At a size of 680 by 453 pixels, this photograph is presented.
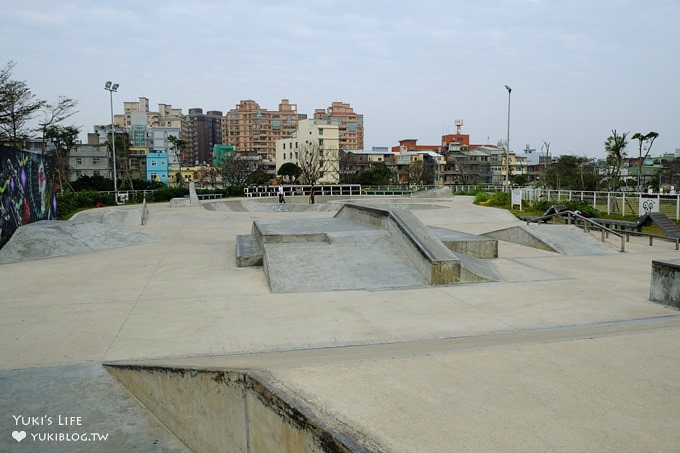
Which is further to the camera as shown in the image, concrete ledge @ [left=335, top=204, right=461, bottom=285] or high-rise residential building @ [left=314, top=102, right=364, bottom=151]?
high-rise residential building @ [left=314, top=102, right=364, bottom=151]

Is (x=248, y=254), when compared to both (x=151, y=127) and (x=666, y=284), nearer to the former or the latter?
(x=666, y=284)

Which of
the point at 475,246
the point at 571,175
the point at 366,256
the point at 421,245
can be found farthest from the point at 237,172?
the point at 421,245

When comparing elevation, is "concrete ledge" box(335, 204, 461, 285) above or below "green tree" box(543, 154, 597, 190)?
below

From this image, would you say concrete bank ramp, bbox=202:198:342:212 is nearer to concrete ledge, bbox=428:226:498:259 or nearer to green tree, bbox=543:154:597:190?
concrete ledge, bbox=428:226:498:259

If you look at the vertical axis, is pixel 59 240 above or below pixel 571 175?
below

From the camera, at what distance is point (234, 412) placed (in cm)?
352

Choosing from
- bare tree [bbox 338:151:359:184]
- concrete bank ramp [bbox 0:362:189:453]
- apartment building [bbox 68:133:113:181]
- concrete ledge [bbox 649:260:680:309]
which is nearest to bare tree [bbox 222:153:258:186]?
bare tree [bbox 338:151:359:184]

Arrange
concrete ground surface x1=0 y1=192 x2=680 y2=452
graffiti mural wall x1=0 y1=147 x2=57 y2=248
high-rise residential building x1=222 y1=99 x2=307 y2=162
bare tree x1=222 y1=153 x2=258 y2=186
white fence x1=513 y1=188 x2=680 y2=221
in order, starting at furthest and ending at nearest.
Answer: high-rise residential building x1=222 y1=99 x2=307 y2=162, bare tree x1=222 y1=153 x2=258 y2=186, white fence x1=513 y1=188 x2=680 y2=221, graffiti mural wall x1=0 y1=147 x2=57 y2=248, concrete ground surface x1=0 y1=192 x2=680 y2=452

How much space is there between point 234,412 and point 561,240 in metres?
11.5

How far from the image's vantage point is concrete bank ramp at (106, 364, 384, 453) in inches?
109

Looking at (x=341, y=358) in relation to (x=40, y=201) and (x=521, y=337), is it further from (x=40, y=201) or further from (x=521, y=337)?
(x=40, y=201)

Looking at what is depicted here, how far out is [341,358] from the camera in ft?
14.6

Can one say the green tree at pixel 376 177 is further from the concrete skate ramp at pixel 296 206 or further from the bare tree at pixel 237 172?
the concrete skate ramp at pixel 296 206

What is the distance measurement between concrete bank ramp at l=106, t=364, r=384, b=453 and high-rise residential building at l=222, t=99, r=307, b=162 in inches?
5550
